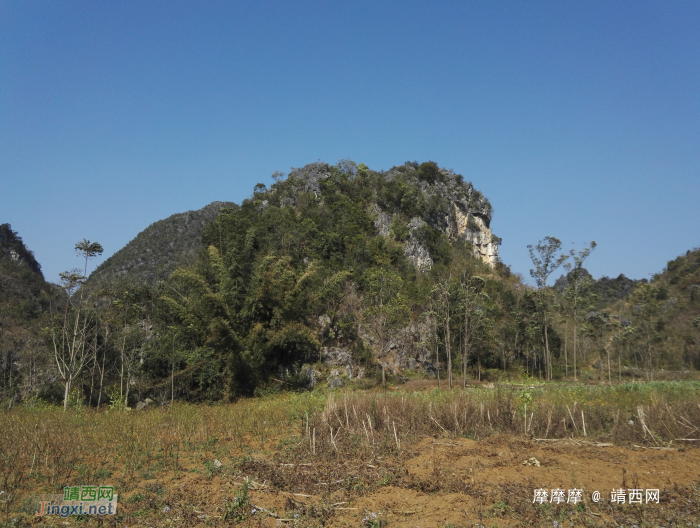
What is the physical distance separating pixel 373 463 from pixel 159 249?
65.8 m

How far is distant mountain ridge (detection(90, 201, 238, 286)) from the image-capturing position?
5847 centimetres

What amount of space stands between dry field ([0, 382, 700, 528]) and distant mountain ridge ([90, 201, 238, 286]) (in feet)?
156

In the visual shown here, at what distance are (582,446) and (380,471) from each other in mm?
3671

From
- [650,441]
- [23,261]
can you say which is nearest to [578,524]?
[650,441]

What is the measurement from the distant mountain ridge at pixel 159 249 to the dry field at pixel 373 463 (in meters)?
47.5

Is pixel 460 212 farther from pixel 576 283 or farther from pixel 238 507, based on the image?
pixel 238 507

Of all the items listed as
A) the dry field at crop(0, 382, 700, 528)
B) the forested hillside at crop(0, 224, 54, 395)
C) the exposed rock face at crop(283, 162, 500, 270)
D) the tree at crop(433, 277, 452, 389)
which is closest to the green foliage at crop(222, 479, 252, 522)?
the dry field at crop(0, 382, 700, 528)

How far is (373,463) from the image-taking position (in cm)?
714

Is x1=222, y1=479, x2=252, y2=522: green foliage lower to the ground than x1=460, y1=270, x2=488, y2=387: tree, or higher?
lower

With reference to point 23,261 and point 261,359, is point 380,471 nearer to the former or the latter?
point 261,359

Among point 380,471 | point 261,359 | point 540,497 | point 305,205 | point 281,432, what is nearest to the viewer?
point 540,497

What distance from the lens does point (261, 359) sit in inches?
788

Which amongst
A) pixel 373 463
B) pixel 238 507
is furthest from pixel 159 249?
pixel 238 507

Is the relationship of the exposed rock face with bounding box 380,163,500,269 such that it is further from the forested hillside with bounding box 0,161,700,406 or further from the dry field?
the dry field
